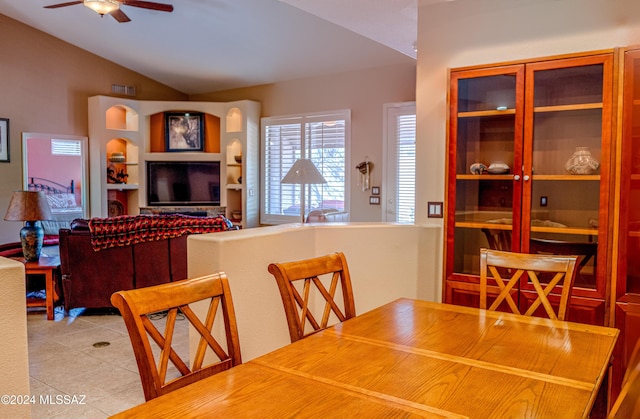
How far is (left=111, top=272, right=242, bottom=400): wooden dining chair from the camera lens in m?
1.28

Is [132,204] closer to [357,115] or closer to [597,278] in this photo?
[357,115]

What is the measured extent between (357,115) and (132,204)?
13.8 ft

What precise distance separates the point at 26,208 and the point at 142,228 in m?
1.01

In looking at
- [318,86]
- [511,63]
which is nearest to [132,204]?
[318,86]

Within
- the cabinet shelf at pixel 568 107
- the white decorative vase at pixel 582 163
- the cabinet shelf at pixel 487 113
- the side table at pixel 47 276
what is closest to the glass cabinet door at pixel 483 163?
the cabinet shelf at pixel 487 113

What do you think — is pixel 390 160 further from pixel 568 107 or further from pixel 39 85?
pixel 39 85

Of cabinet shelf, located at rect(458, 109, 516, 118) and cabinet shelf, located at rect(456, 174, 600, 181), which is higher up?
cabinet shelf, located at rect(458, 109, 516, 118)

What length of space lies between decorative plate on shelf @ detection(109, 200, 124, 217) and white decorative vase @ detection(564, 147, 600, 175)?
7048 millimetres

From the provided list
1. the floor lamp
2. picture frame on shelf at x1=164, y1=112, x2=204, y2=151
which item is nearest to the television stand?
picture frame on shelf at x1=164, y1=112, x2=204, y2=151

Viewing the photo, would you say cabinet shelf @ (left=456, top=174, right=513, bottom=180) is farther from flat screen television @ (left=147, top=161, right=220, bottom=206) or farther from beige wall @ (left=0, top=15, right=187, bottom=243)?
beige wall @ (left=0, top=15, right=187, bottom=243)

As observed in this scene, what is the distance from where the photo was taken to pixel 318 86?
7.06 m

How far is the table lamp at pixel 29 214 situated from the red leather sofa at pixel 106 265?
1.02 ft

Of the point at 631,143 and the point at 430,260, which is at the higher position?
the point at 631,143

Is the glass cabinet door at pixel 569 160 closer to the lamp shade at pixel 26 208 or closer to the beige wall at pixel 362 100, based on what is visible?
the beige wall at pixel 362 100
